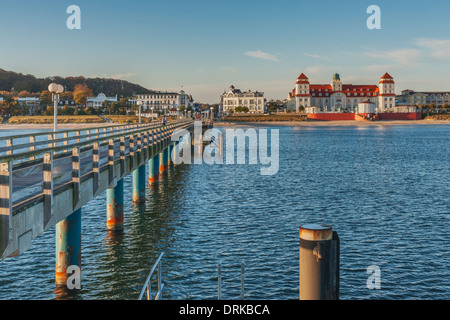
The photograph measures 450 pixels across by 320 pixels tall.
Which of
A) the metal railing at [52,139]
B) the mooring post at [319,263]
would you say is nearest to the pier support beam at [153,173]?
the metal railing at [52,139]

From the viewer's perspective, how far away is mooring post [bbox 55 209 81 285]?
49.6 feet

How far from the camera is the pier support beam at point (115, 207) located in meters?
22.6

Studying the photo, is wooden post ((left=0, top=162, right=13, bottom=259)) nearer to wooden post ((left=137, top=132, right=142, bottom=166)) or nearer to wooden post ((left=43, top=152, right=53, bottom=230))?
wooden post ((left=43, top=152, right=53, bottom=230))

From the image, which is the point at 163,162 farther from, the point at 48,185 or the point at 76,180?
the point at 48,185

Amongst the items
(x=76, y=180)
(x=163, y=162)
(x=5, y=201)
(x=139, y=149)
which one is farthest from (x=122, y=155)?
(x=163, y=162)

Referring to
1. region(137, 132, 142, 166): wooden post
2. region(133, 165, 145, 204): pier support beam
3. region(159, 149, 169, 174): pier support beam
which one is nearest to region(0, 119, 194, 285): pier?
region(137, 132, 142, 166): wooden post

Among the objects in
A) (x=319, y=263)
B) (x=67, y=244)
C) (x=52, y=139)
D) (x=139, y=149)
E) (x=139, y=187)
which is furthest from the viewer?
(x=139, y=187)

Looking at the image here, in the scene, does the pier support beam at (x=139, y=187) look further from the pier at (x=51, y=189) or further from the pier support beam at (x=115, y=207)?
the pier at (x=51, y=189)

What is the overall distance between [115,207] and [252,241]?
6563 mm

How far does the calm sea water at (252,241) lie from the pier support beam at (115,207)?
0.54 m

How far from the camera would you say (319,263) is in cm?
677
